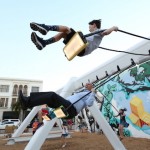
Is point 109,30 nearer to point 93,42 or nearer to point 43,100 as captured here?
point 93,42

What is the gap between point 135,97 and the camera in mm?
13180

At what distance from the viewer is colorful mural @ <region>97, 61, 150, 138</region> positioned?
12297 mm

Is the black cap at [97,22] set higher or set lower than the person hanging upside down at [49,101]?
higher

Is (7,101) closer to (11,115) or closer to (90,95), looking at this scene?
(11,115)

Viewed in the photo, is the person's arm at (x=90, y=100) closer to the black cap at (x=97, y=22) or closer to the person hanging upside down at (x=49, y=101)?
the person hanging upside down at (x=49, y=101)

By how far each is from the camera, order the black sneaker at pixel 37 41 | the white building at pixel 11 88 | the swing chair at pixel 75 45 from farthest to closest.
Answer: the white building at pixel 11 88 < the black sneaker at pixel 37 41 < the swing chair at pixel 75 45

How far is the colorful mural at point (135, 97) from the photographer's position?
12297 mm

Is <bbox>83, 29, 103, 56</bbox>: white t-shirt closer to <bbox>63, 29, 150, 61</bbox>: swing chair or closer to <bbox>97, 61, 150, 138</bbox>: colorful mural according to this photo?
<bbox>63, 29, 150, 61</bbox>: swing chair

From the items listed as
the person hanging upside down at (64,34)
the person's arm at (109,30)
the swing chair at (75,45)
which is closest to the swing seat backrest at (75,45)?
the swing chair at (75,45)

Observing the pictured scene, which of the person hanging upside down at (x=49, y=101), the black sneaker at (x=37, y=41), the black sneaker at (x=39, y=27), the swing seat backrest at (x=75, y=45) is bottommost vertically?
the person hanging upside down at (x=49, y=101)

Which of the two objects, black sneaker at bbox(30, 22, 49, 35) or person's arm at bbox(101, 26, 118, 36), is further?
person's arm at bbox(101, 26, 118, 36)

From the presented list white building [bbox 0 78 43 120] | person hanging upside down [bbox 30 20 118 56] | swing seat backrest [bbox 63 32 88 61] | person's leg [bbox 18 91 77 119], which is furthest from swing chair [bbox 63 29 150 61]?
white building [bbox 0 78 43 120]

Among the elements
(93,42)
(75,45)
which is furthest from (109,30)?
(75,45)

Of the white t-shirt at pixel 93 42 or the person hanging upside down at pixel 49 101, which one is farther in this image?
the person hanging upside down at pixel 49 101
